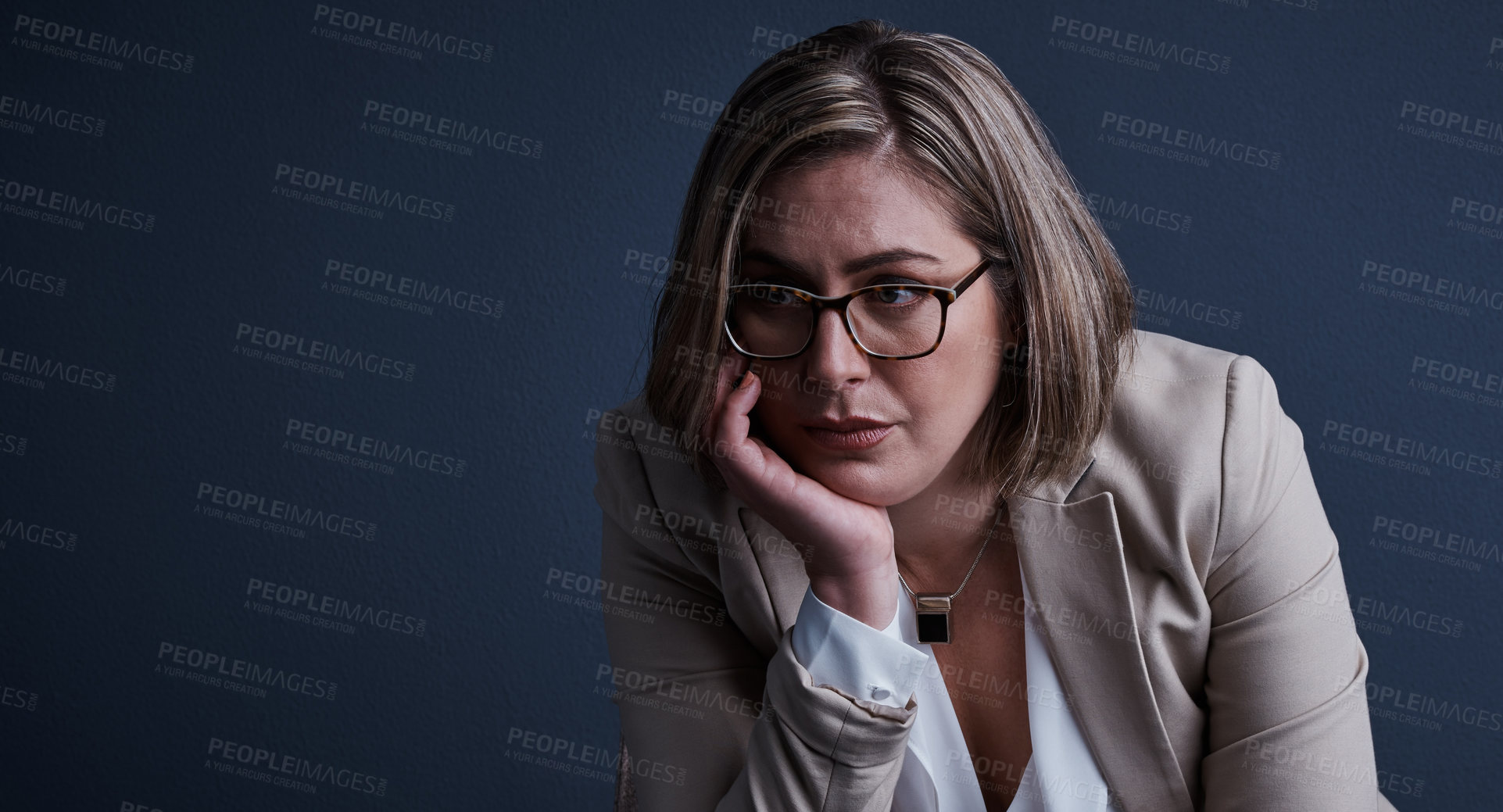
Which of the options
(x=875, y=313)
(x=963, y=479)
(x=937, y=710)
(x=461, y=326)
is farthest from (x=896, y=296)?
(x=461, y=326)

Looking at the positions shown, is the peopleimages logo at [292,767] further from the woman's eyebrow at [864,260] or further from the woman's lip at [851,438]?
the woman's eyebrow at [864,260]

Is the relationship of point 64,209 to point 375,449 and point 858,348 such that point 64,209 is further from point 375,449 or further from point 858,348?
point 858,348

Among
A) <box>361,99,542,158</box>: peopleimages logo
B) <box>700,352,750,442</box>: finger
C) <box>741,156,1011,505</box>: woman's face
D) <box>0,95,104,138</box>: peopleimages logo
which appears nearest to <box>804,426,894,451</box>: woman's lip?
<box>741,156,1011,505</box>: woman's face

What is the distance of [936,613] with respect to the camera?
1453mm

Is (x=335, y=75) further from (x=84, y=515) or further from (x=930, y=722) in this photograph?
(x=930, y=722)

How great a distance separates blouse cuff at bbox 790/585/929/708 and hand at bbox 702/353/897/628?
29 millimetres

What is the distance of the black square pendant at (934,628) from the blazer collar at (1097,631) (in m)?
0.14

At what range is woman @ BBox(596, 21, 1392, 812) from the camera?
1.21 m

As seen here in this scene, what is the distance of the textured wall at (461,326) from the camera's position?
199 cm

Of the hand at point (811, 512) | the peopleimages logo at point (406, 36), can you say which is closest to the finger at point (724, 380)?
the hand at point (811, 512)

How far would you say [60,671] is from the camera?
242 cm

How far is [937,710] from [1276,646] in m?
0.41

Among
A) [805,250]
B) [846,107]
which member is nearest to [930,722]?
[805,250]

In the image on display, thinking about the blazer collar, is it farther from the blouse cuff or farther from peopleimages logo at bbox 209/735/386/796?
peopleimages logo at bbox 209/735/386/796
